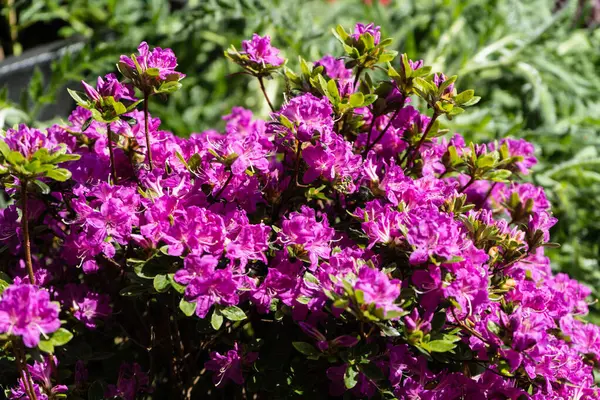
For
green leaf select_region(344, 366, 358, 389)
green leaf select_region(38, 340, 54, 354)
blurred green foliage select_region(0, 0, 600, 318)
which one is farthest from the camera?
blurred green foliage select_region(0, 0, 600, 318)

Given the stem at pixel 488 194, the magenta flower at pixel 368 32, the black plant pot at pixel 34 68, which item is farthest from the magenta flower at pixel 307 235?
the black plant pot at pixel 34 68

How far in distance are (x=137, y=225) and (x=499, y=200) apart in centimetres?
77

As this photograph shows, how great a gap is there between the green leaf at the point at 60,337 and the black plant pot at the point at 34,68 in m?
1.52

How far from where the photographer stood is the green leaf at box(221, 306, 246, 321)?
1.00 meters

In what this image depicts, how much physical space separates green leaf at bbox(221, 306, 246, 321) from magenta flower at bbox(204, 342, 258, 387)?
0.12 meters

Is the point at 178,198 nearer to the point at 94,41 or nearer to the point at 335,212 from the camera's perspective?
the point at 335,212

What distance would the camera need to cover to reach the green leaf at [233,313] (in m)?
1.00

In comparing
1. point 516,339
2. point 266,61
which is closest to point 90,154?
point 266,61

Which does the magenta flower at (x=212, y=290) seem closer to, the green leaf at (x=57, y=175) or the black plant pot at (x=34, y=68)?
the green leaf at (x=57, y=175)

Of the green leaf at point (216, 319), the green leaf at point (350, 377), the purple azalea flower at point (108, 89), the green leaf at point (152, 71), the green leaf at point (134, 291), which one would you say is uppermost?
the green leaf at point (152, 71)

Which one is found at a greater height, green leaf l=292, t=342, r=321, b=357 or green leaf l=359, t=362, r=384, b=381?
green leaf l=292, t=342, r=321, b=357

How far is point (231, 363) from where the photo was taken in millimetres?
1114

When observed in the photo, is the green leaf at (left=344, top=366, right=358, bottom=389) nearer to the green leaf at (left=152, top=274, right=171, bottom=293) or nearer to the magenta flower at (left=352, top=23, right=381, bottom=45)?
the green leaf at (left=152, top=274, right=171, bottom=293)

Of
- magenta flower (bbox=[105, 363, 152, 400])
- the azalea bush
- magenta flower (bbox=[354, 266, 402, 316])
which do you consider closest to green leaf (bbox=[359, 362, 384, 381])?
the azalea bush
